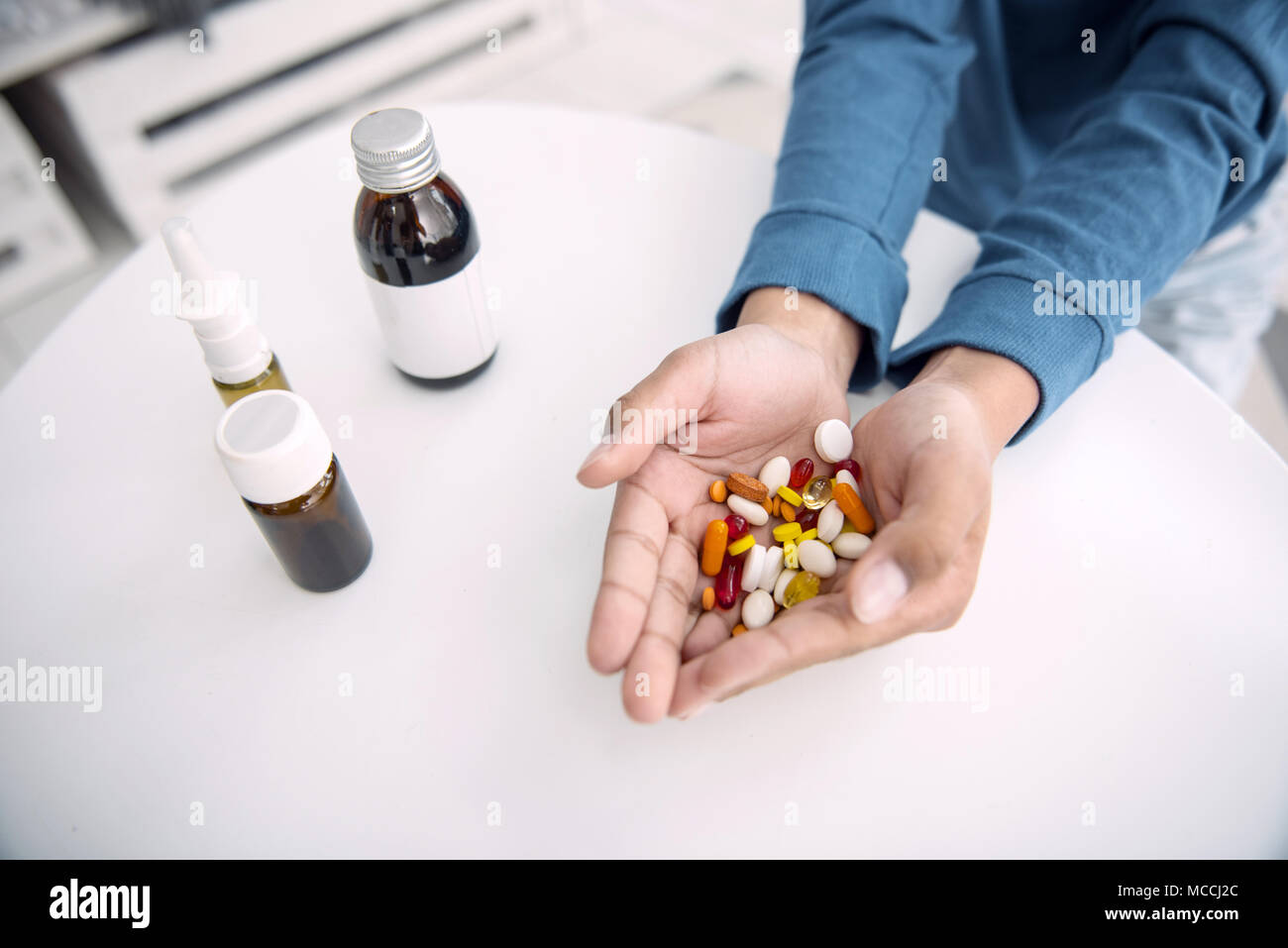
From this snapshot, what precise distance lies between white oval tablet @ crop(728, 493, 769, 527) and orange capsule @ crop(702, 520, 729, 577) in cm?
3

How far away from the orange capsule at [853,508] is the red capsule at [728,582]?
0.09 metres

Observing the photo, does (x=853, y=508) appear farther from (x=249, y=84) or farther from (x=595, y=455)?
(x=249, y=84)

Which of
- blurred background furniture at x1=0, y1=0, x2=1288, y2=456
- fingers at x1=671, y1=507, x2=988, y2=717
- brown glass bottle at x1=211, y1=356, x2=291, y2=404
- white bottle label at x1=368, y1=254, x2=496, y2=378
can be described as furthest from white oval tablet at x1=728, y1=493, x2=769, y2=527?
blurred background furniture at x1=0, y1=0, x2=1288, y2=456

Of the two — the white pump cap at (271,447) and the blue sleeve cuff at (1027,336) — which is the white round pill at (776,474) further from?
the white pump cap at (271,447)

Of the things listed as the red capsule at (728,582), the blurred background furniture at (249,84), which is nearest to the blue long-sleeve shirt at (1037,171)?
the red capsule at (728,582)

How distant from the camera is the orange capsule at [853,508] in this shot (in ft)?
2.06

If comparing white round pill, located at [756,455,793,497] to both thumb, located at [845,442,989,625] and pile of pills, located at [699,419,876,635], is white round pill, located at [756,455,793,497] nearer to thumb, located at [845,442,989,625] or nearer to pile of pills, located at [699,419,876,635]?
pile of pills, located at [699,419,876,635]

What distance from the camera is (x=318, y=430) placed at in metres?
0.52

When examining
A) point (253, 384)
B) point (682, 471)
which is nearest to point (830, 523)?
point (682, 471)

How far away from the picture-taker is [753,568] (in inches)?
24.1

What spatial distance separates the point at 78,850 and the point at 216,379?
1.07 feet

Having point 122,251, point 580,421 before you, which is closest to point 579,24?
point 122,251

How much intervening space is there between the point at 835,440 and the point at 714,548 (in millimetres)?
135

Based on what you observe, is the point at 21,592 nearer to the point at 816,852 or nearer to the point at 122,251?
the point at 816,852
